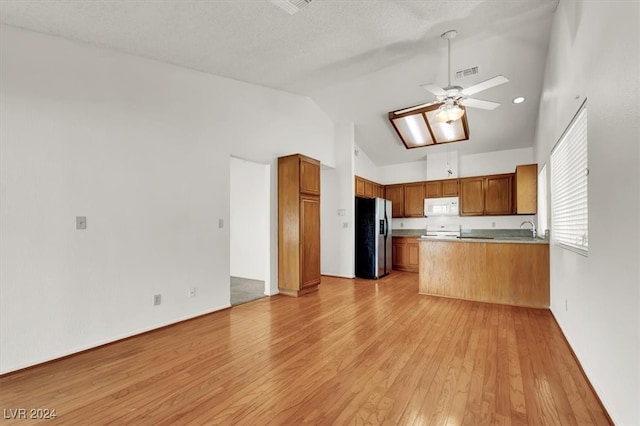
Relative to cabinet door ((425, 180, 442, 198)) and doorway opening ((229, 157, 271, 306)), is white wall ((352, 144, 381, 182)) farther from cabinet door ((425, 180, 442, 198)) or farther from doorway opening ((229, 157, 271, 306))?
doorway opening ((229, 157, 271, 306))

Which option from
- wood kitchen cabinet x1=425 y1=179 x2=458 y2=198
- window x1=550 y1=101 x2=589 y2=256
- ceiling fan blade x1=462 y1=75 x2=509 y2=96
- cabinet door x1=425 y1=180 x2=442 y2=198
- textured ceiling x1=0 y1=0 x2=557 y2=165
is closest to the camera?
window x1=550 y1=101 x2=589 y2=256

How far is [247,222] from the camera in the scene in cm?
611

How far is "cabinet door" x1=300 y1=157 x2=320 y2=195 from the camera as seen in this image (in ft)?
15.3

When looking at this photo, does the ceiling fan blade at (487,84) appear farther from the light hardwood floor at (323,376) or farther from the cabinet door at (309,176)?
the light hardwood floor at (323,376)

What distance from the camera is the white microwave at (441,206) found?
22.6 ft

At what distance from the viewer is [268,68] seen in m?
3.87

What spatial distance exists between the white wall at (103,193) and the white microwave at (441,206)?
16.5 feet

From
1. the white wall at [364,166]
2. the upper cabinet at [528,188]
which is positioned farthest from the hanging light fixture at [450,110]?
the white wall at [364,166]

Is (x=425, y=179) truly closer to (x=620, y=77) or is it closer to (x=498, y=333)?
(x=498, y=333)

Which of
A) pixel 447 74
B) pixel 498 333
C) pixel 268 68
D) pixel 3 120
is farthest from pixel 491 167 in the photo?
pixel 3 120

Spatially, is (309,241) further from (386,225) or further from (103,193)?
(103,193)

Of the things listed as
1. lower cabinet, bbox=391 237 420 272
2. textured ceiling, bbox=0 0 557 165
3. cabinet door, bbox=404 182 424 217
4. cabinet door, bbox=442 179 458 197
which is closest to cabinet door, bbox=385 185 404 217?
cabinet door, bbox=404 182 424 217

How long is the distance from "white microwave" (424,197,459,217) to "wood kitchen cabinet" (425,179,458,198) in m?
0.10

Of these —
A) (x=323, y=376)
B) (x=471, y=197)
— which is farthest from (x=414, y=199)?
(x=323, y=376)
